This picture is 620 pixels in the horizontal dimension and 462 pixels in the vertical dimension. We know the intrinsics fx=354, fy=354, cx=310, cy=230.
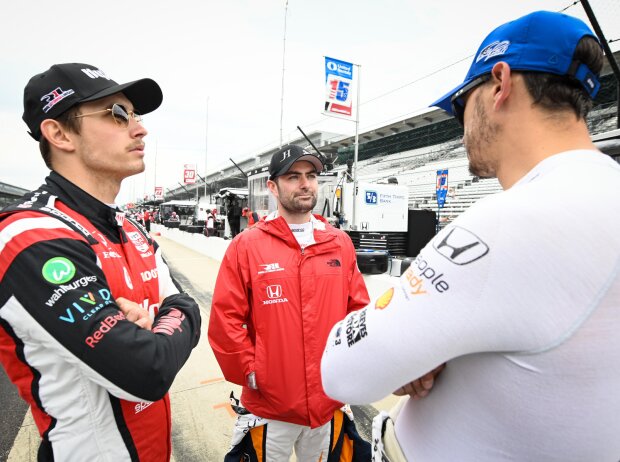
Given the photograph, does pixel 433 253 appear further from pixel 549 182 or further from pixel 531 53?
pixel 531 53

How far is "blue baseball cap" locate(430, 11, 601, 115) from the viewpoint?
0.86 metres

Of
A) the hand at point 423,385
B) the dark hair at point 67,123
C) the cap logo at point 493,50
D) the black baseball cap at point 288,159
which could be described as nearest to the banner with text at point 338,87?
the black baseball cap at point 288,159

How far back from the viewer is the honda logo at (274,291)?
201cm

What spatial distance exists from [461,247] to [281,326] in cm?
142

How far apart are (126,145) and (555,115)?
1.48 metres

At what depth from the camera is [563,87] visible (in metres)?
0.86

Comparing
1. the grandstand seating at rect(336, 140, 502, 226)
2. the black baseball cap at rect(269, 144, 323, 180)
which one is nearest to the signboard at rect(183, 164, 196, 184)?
the grandstand seating at rect(336, 140, 502, 226)

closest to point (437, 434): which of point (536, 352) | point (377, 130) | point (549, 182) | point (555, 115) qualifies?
point (536, 352)

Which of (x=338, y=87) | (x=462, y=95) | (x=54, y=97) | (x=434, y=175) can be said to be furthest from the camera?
(x=434, y=175)

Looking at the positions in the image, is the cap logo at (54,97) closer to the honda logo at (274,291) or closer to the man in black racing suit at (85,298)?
the man in black racing suit at (85,298)

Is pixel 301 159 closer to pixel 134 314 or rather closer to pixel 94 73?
pixel 94 73

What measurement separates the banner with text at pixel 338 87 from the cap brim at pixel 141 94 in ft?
34.9

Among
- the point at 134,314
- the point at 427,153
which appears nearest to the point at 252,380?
the point at 134,314

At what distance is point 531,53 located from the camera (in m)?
0.87
